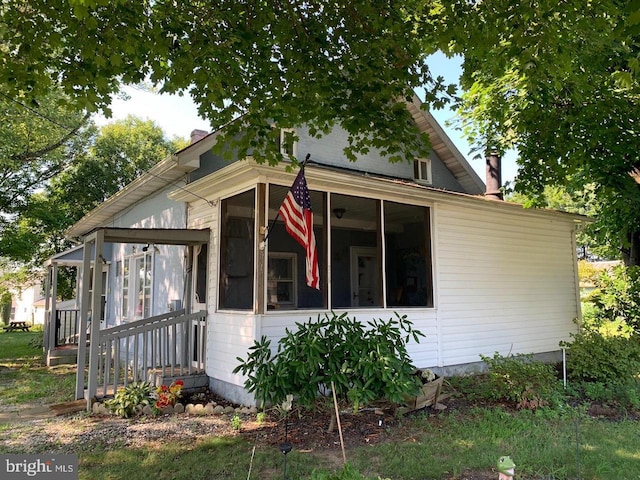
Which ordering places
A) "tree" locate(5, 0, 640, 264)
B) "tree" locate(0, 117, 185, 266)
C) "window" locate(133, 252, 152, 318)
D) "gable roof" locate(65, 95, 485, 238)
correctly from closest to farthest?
1. "tree" locate(5, 0, 640, 264)
2. "gable roof" locate(65, 95, 485, 238)
3. "window" locate(133, 252, 152, 318)
4. "tree" locate(0, 117, 185, 266)

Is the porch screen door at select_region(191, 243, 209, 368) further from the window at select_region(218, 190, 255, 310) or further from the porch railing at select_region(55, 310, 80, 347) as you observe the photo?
the porch railing at select_region(55, 310, 80, 347)

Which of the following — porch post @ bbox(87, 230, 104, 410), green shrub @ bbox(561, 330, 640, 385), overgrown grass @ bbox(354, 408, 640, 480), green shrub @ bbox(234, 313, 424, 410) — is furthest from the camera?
green shrub @ bbox(561, 330, 640, 385)

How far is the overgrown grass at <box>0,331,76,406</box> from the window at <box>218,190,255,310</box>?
10.5ft

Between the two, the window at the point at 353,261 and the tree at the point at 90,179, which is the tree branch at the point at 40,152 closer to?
the tree at the point at 90,179

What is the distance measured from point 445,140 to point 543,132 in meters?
2.61

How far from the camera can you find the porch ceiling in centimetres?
683

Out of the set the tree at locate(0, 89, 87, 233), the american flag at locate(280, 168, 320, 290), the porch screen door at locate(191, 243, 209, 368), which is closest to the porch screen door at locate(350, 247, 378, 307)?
the porch screen door at locate(191, 243, 209, 368)

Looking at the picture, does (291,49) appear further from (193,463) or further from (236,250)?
(193,463)

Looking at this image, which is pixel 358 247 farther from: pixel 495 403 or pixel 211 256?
pixel 495 403

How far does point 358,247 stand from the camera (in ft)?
38.3

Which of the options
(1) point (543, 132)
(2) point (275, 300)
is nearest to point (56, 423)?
(2) point (275, 300)

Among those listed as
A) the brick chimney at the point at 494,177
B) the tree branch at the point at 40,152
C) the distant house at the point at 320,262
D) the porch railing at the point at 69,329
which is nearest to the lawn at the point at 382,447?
the distant house at the point at 320,262

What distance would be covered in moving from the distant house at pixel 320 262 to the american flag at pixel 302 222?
592mm

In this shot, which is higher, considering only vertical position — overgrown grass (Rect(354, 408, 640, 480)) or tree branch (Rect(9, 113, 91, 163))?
tree branch (Rect(9, 113, 91, 163))
